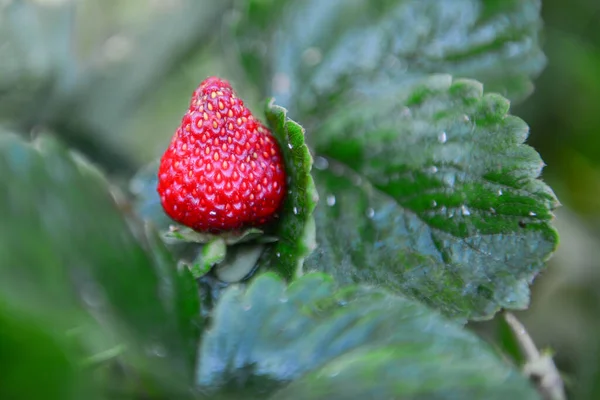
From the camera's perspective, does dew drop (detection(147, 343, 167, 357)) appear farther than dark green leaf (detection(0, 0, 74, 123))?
No

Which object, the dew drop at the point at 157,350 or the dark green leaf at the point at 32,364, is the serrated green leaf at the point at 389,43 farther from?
the dark green leaf at the point at 32,364

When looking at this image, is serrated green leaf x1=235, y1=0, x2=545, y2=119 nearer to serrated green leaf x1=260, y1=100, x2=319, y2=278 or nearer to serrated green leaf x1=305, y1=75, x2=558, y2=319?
serrated green leaf x1=305, y1=75, x2=558, y2=319

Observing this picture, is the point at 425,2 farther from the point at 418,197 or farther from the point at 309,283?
the point at 309,283

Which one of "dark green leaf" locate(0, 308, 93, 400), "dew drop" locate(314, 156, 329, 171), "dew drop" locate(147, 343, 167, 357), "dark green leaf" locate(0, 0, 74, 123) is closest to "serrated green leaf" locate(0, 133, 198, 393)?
"dew drop" locate(147, 343, 167, 357)

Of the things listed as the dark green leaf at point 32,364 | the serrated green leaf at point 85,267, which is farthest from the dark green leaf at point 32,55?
the dark green leaf at point 32,364

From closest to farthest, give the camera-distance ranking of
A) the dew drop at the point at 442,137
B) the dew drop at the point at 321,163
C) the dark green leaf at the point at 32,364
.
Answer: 1. the dark green leaf at the point at 32,364
2. the dew drop at the point at 442,137
3. the dew drop at the point at 321,163

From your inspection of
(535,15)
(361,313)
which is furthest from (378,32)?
(361,313)

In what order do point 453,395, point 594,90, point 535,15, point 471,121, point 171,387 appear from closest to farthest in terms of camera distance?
point 453,395 < point 171,387 < point 471,121 < point 535,15 < point 594,90

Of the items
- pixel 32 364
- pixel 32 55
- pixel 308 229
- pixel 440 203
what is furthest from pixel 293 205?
pixel 32 55
